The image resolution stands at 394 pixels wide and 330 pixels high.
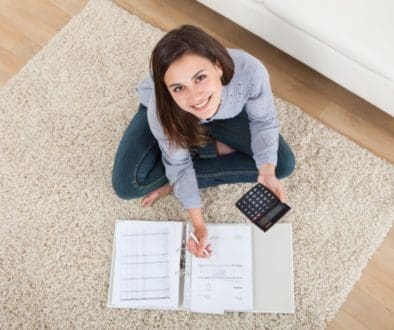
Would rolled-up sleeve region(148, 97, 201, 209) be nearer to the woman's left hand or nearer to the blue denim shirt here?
the blue denim shirt

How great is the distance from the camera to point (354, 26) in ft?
3.83

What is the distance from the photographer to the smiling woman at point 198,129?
89cm

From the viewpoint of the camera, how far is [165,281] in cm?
127

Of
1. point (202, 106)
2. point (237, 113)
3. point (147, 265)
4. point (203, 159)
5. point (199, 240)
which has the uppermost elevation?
point (202, 106)

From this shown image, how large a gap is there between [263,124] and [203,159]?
192mm

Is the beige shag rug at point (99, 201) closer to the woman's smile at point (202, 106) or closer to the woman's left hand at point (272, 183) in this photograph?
the woman's left hand at point (272, 183)

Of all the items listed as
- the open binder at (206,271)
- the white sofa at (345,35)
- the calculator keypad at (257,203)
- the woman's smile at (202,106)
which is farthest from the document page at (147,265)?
the white sofa at (345,35)

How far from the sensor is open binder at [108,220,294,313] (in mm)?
1241

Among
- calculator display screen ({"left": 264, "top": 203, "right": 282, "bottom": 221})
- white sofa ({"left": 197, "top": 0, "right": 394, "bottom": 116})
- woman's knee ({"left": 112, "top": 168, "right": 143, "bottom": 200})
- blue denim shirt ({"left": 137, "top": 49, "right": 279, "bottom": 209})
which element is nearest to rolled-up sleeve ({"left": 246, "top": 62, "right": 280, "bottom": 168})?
blue denim shirt ({"left": 137, "top": 49, "right": 279, "bottom": 209})

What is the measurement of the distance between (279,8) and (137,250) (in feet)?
2.58

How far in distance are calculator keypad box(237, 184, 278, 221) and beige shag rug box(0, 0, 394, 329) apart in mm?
→ 240

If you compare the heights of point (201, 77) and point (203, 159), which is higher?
point (201, 77)

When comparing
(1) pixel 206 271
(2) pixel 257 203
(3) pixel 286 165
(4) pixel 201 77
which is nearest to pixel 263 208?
(2) pixel 257 203

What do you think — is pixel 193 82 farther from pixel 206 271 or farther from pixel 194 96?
pixel 206 271
